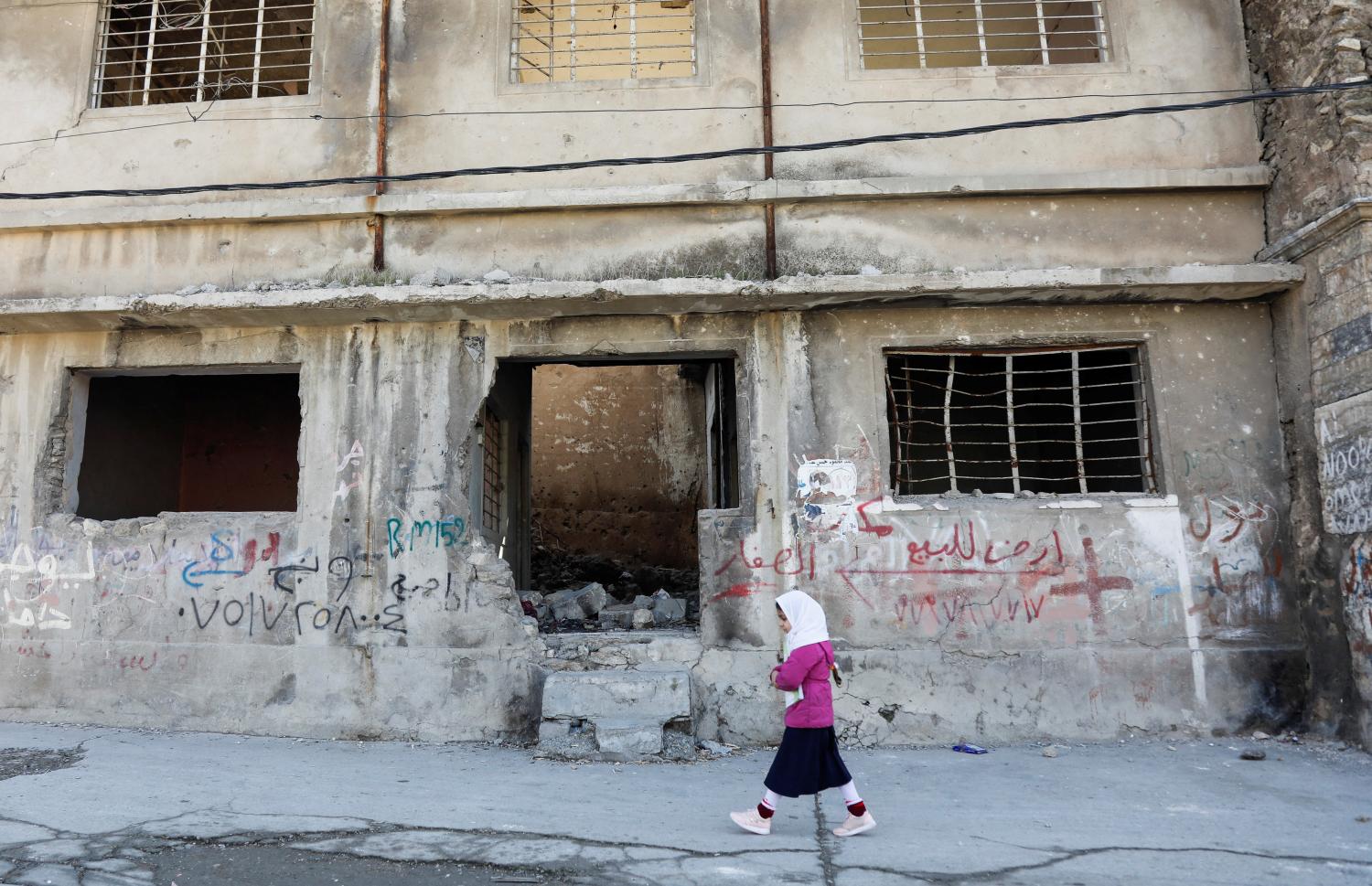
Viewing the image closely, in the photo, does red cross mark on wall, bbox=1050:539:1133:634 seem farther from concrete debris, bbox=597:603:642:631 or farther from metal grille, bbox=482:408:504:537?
metal grille, bbox=482:408:504:537

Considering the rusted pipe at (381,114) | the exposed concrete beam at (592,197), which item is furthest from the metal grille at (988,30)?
the rusted pipe at (381,114)

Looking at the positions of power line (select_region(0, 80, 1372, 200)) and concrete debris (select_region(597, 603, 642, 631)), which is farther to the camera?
concrete debris (select_region(597, 603, 642, 631))

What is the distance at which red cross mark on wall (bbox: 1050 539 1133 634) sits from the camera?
631 centimetres

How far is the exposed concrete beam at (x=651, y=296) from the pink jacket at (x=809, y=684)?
299cm

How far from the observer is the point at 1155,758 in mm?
5715

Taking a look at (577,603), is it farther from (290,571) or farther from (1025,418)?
(1025,418)

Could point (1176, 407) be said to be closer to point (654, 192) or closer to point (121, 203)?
point (654, 192)

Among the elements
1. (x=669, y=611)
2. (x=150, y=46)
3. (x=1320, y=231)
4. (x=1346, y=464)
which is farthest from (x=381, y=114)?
(x=1346, y=464)

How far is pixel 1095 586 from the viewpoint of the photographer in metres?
6.34

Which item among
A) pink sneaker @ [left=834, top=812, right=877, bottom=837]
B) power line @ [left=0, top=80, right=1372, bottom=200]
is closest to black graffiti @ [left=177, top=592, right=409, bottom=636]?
power line @ [left=0, top=80, right=1372, bottom=200]

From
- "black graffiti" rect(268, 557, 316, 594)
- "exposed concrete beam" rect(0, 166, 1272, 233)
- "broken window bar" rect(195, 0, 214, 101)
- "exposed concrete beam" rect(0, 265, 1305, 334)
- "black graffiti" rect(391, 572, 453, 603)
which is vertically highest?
"broken window bar" rect(195, 0, 214, 101)

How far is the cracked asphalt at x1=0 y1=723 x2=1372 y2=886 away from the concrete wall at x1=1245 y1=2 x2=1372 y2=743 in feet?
2.50

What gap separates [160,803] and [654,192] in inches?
200

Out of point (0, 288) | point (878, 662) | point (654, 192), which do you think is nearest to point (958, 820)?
point (878, 662)
